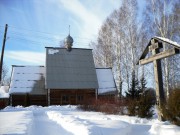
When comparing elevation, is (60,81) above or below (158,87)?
above

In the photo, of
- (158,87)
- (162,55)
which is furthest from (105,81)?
(162,55)

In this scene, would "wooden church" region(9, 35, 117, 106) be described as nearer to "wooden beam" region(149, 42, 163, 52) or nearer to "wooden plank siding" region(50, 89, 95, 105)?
"wooden plank siding" region(50, 89, 95, 105)

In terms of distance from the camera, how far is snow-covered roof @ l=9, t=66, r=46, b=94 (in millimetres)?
→ 30359

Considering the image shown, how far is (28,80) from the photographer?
3134cm

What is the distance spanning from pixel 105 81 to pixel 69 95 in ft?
15.8

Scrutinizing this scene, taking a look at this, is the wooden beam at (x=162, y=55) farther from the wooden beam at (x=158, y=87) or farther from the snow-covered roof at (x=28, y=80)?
the snow-covered roof at (x=28, y=80)

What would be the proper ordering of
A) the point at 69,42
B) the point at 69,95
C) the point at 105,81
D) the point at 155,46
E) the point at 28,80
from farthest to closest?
the point at 69,42 < the point at 105,81 < the point at 28,80 < the point at 69,95 < the point at 155,46

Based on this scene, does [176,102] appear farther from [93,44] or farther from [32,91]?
[93,44]

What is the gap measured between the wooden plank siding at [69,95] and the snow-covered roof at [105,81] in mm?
1473

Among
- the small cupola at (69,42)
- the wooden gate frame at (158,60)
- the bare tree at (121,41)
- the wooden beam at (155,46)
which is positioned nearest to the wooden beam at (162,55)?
the wooden gate frame at (158,60)

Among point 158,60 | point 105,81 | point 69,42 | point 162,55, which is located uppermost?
point 69,42

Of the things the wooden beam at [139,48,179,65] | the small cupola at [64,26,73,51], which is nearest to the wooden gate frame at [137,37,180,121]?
the wooden beam at [139,48,179,65]

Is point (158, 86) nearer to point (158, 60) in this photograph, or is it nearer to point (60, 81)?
point (158, 60)

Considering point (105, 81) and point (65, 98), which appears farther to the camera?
point (105, 81)
